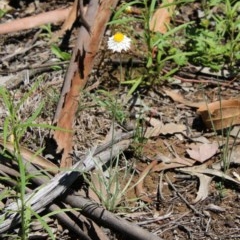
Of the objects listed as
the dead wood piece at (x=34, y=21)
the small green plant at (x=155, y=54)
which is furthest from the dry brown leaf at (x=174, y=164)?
the dead wood piece at (x=34, y=21)

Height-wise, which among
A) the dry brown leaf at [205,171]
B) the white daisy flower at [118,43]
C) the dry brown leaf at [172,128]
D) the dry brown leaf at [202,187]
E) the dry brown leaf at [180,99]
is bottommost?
the dry brown leaf at [202,187]

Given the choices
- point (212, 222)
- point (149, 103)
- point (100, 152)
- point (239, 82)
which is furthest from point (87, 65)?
point (212, 222)

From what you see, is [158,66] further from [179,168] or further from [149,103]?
[179,168]

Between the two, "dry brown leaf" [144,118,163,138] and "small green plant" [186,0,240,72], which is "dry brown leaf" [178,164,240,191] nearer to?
"dry brown leaf" [144,118,163,138]

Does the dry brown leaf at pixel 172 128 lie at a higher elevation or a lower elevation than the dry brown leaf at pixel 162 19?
lower

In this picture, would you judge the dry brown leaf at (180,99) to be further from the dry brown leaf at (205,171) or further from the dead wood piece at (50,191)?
the dead wood piece at (50,191)

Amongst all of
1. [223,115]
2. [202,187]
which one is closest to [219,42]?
[223,115]
